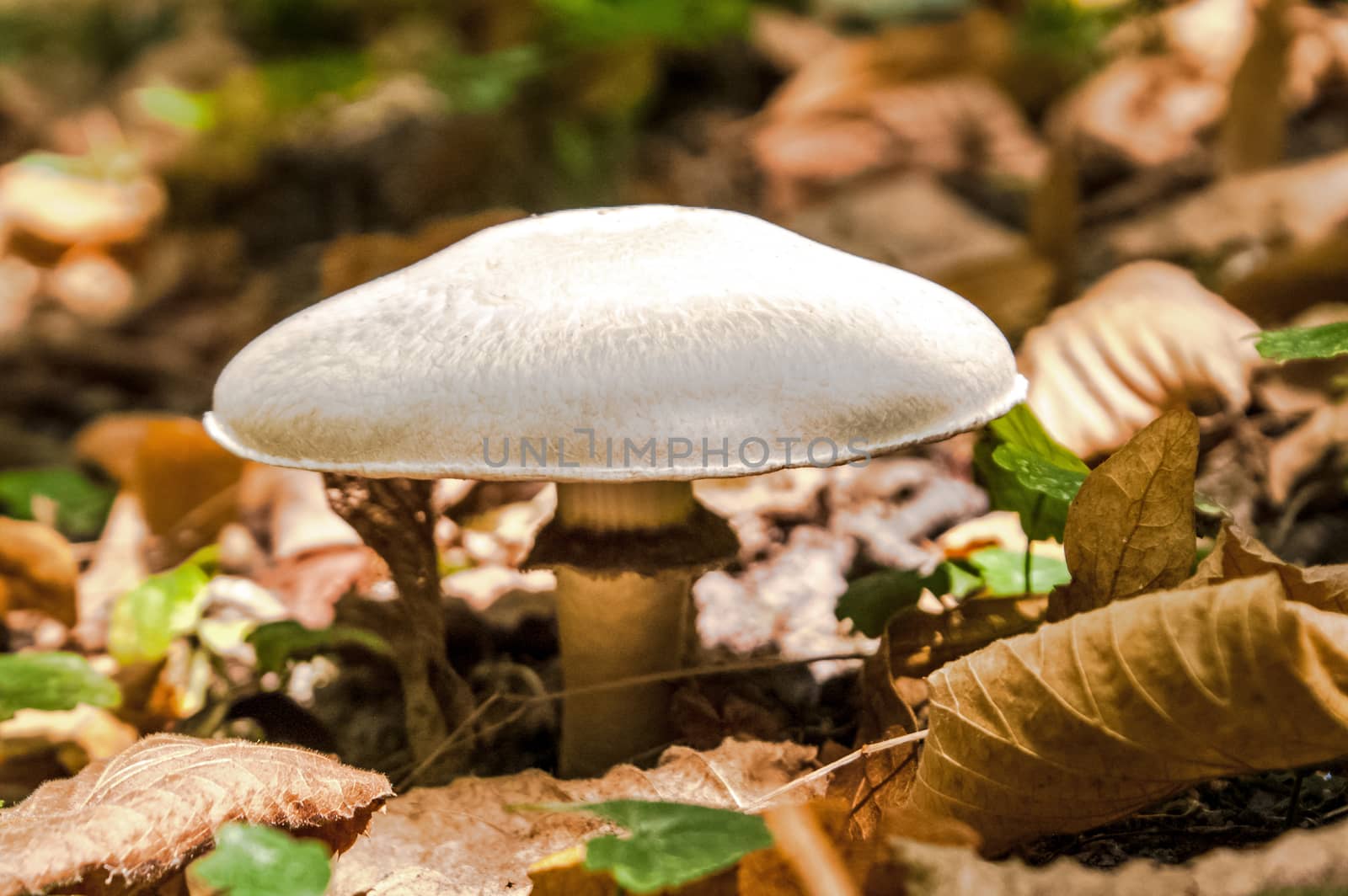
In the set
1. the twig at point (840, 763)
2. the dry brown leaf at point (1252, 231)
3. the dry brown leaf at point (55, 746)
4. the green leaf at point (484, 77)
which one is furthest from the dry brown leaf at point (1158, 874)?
the green leaf at point (484, 77)

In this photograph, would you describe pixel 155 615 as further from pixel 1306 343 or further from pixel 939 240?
pixel 939 240

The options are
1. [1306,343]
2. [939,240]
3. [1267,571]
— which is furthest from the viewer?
[939,240]

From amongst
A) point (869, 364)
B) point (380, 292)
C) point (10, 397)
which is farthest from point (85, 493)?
point (869, 364)

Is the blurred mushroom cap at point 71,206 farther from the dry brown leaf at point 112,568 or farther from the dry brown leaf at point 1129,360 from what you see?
the dry brown leaf at point 1129,360

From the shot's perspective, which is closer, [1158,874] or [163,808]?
[1158,874]

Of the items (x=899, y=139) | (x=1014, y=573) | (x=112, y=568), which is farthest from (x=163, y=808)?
(x=899, y=139)

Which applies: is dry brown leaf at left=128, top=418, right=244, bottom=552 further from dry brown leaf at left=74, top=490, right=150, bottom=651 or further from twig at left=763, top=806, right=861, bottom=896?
twig at left=763, top=806, right=861, bottom=896

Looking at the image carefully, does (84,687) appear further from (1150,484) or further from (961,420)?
(1150,484)
